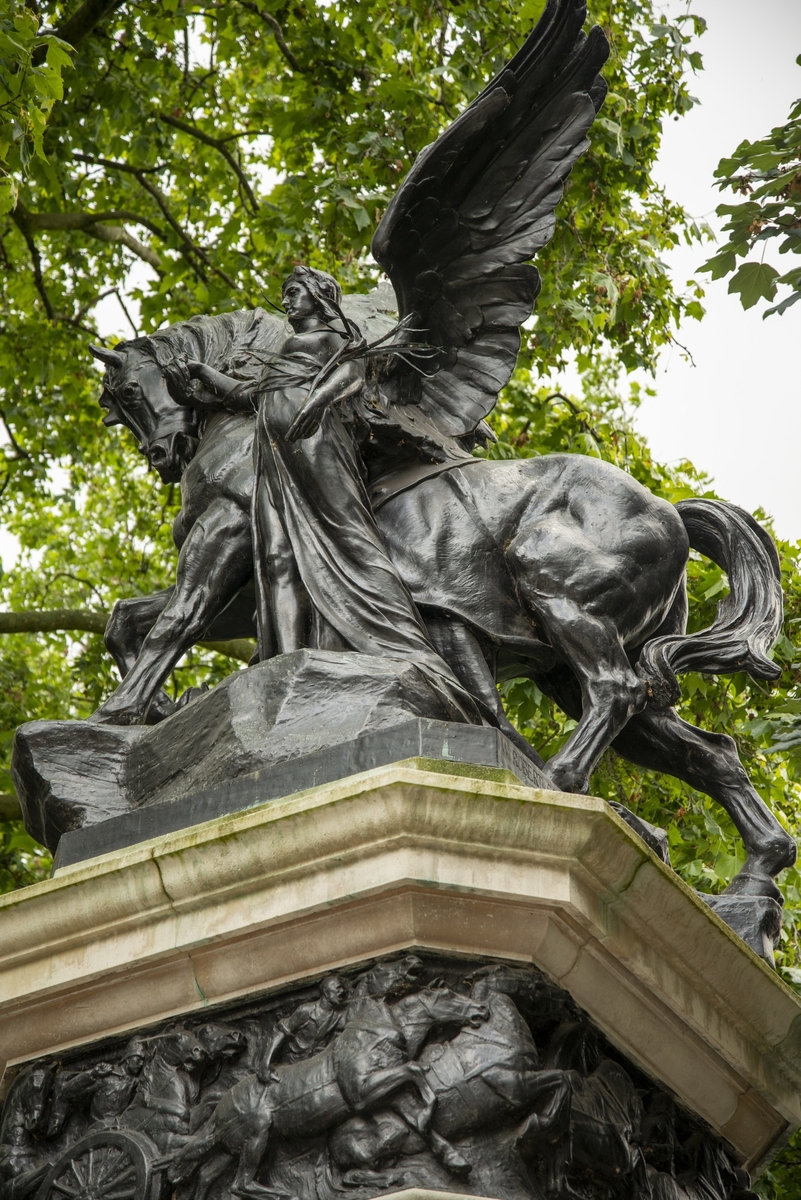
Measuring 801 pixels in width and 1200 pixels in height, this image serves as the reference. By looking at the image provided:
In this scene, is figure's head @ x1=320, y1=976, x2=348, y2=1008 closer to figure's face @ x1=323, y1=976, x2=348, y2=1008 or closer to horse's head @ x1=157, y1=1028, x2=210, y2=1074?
figure's face @ x1=323, y1=976, x2=348, y2=1008

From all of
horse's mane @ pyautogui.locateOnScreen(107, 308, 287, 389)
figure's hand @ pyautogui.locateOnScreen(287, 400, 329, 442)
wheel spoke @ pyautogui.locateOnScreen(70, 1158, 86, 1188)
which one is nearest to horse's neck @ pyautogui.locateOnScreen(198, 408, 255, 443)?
horse's mane @ pyautogui.locateOnScreen(107, 308, 287, 389)

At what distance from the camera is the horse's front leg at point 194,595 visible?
5.16m

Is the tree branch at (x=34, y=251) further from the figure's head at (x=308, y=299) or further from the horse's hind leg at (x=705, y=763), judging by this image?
the horse's hind leg at (x=705, y=763)

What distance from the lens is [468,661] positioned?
5039 millimetres

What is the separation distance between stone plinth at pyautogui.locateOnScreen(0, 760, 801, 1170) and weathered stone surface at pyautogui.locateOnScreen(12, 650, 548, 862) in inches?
8.9

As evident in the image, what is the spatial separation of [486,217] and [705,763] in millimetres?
1982

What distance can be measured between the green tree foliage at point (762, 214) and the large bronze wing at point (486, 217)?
2.12ft

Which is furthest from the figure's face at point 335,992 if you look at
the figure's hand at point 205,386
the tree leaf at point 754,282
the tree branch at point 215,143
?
the tree branch at point 215,143

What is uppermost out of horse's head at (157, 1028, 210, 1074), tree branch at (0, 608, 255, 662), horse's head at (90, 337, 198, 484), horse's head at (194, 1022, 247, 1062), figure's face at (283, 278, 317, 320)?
figure's face at (283, 278, 317, 320)

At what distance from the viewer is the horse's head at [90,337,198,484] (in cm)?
621

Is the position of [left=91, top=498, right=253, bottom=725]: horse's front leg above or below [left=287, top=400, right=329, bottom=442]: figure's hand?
below

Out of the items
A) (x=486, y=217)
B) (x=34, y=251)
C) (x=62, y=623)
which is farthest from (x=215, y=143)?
(x=486, y=217)

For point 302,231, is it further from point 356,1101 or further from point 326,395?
point 356,1101

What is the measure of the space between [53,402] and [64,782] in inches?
288
